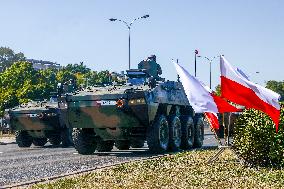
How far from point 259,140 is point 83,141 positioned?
22.7ft

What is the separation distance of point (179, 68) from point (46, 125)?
1176 centimetres

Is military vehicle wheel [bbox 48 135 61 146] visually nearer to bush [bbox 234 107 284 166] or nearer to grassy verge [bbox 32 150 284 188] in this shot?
grassy verge [bbox 32 150 284 188]

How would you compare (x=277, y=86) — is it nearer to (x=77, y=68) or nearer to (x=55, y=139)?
(x=77, y=68)

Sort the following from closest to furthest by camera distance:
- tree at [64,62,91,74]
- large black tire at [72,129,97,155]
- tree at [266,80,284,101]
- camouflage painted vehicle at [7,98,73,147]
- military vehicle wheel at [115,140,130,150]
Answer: large black tire at [72,129,97,155], military vehicle wheel at [115,140,130,150], camouflage painted vehicle at [7,98,73,147], tree at [64,62,91,74], tree at [266,80,284,101]

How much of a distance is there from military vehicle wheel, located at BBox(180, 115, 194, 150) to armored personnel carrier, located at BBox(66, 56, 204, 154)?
0.46 meters

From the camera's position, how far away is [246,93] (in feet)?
25.5

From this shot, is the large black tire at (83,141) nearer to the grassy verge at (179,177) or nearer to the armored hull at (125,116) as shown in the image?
the armored hull at (125,116)

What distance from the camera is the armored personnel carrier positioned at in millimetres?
13414

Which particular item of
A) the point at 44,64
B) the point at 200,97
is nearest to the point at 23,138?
the point at 200,97

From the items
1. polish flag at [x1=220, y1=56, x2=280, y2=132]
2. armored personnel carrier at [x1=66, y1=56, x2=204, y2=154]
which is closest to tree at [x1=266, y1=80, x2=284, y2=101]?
armored personnel carrier at [x1=66, y1=56, x2=204, y2=154]

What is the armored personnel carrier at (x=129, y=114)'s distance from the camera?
44.0 feet

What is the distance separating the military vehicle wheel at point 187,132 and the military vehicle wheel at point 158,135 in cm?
179

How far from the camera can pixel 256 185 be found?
6953 millimetres

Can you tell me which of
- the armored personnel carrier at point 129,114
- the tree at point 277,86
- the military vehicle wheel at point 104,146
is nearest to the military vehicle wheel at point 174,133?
the armored personnel carrier at point 129,114
